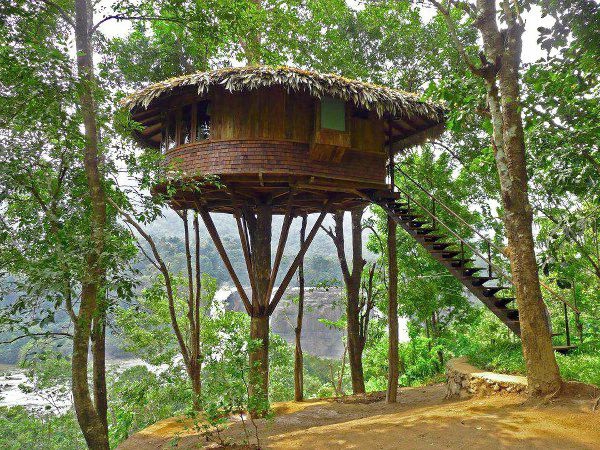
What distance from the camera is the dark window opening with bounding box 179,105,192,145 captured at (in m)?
9.27

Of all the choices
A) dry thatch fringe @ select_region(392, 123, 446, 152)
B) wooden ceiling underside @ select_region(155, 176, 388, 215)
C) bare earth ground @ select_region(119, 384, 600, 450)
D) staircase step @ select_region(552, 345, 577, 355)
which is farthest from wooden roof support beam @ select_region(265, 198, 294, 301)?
staircase step @ select_region(552, 345, 577, 355)

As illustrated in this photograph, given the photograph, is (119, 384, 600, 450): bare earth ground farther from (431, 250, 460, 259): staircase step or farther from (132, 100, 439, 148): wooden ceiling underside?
(132, 100, 439, 148): wooden ceiling underside

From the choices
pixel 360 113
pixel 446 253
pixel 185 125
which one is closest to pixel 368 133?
pixel 360 113

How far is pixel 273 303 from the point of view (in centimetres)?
989

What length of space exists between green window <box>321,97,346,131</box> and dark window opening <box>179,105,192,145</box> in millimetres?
2914

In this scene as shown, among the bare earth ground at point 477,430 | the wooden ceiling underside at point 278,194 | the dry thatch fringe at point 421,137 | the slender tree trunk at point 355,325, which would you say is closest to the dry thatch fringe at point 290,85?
the dry thatch fringe at point 421,137

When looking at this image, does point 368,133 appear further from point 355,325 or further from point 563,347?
point 355,325

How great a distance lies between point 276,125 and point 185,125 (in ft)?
7.09

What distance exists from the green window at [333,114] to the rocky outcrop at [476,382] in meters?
5.18

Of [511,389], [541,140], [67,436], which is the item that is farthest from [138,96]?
[67,436]

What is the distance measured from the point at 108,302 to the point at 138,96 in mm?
4323

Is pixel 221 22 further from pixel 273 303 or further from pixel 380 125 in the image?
pixel 273 303

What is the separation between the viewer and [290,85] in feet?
26.5

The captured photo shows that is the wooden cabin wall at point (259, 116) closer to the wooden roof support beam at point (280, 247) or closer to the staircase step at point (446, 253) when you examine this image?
the wooden roof support beam at point (280, 247)
